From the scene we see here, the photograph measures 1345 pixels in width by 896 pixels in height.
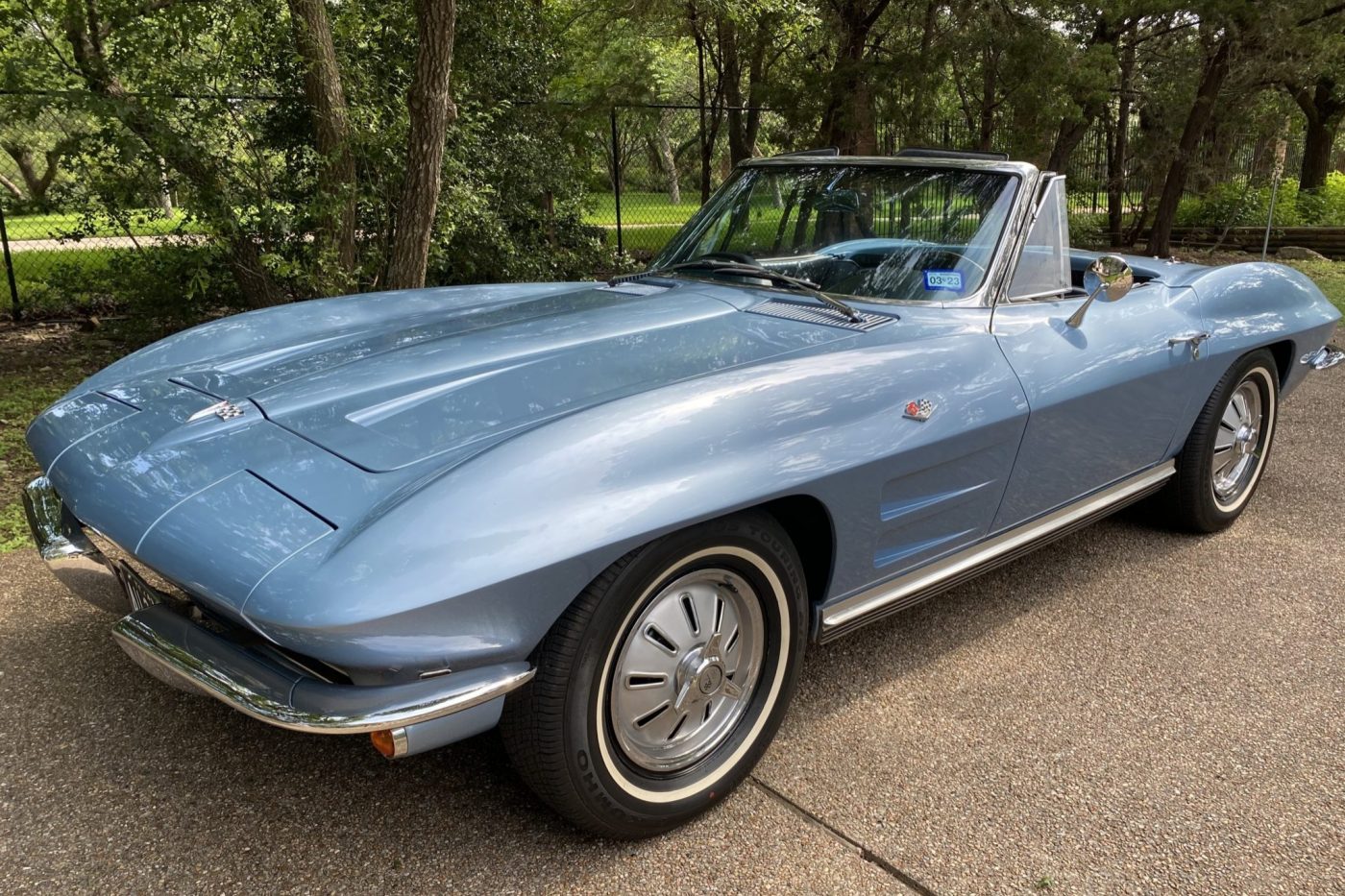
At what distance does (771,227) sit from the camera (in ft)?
11.5

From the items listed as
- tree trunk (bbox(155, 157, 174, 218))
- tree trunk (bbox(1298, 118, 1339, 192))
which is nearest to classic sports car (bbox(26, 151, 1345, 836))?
tree trunk (bbox(155, 157, 174, 218))

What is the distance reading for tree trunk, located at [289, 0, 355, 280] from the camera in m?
5.86

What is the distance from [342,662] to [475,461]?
1.49ft

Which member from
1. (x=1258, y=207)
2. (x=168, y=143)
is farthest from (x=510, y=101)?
(x=1258, y=207)

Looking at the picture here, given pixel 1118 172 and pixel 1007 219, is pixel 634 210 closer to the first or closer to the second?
pixel 1118 172

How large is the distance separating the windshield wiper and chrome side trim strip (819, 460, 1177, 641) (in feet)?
2.45

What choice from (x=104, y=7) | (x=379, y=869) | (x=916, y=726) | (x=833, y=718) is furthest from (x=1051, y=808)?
(x=104, y=7)

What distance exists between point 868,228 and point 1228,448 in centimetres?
195

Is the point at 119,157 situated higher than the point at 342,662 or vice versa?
the point at 119,157

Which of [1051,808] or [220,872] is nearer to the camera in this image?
[220,872]

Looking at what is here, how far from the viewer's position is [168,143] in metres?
5.72

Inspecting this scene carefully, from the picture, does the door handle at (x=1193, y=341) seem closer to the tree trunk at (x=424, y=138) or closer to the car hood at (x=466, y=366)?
the car hood at (x=466, y=366)

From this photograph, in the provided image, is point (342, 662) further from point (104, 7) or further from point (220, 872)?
point (104, 7)

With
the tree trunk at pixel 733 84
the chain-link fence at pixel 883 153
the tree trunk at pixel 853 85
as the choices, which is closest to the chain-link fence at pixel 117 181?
the chain-link fence at pixel 883 153
